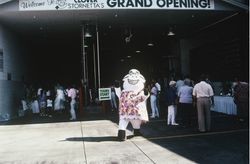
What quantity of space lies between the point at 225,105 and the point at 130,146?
28.8 feet

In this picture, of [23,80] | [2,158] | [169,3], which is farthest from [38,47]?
[2,158]

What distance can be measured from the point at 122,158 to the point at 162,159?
88 centimetres

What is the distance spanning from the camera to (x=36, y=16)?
20031mm

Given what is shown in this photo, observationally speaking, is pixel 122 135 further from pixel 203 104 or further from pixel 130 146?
pixel 203 104

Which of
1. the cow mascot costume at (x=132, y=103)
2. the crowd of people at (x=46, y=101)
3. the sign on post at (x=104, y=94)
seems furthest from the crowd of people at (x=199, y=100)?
the crowd of people at (x=46, y=101)

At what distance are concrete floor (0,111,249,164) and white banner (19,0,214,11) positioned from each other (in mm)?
6069

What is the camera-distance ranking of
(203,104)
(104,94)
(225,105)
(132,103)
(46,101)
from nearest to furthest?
(132,103)
(203,104)
(225,105)
(104,94)
(46,101)

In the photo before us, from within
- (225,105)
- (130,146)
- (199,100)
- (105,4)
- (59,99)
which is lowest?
(130,146)

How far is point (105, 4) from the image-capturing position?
59.5ft

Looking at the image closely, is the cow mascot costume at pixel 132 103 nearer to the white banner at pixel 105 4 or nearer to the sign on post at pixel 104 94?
the white banner at pixel 105 4

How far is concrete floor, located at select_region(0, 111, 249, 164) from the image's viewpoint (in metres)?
8.38

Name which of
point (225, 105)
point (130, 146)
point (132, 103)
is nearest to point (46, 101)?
point (225, 105)

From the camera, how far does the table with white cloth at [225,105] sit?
16.8 meters

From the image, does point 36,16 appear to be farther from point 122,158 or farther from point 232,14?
point 122,158
